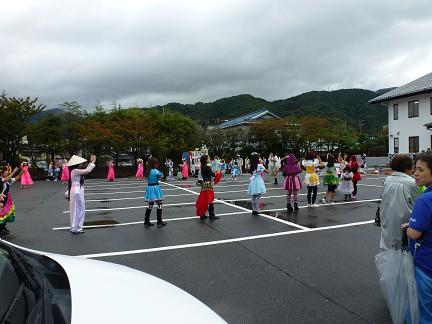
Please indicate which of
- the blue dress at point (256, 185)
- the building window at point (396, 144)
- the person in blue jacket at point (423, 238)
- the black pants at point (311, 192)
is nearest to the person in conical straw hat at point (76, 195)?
the blue dress at point (256, 185)

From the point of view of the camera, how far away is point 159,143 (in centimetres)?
3212

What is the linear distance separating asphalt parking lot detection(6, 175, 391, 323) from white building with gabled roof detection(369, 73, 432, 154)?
22.5 meters

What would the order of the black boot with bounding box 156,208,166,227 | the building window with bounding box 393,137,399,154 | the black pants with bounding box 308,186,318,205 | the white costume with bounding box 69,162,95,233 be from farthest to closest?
the building window with bounding box 393,137,399,154 → the black pants with bounding box 308,186,318,205 → the black boot with bounding box 156,208,166,227 → the white costume with bounding box 69,162,95,233

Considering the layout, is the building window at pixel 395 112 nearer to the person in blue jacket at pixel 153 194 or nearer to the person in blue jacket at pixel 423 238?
the person in blue jacket at pixel 153 194

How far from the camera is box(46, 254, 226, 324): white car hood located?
73.0 inches

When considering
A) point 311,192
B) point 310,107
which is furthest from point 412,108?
point 310,107

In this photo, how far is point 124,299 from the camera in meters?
2.05

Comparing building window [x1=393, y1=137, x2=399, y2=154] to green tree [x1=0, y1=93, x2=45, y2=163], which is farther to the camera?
building window [x1=393, y1=137, x2=399, y2=154]

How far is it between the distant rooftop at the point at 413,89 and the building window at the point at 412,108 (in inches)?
35.9

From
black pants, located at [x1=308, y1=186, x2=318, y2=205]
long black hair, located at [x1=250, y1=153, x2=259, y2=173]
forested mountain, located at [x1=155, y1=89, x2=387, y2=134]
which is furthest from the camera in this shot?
forested mountain, located at [x1=155, y1=89, x2=387, y2=134]

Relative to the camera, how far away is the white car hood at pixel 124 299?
1854 mm

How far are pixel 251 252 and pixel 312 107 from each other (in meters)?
59.1

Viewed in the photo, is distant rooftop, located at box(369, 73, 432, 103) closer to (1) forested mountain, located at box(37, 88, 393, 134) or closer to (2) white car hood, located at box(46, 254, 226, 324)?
(1) forested mountain, located at box(37, 88, 393, 134)

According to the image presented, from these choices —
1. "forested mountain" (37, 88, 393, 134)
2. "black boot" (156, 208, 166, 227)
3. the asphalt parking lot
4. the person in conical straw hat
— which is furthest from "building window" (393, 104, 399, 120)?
the person in conical straw hat
